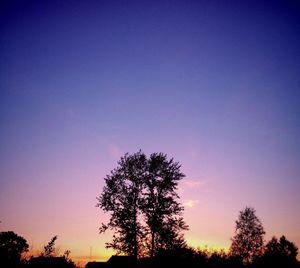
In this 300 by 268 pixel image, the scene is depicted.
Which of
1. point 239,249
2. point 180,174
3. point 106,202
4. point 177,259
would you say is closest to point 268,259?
point 177,259

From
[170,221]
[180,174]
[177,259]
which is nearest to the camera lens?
[177,259]

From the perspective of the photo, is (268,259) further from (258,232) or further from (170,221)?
(258,232)

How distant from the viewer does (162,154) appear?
3334 centimetres

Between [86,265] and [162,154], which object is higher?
[162,154]

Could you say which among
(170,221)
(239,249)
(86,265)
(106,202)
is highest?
(106,202)

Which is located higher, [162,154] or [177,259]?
[162,154]

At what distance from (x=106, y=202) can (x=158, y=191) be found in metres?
5.91

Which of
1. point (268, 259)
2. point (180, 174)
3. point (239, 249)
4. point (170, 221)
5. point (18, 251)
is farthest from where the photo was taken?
point (18, 251)

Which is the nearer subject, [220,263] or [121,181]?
[220,263]

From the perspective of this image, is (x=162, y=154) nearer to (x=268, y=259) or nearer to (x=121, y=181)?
(x=121, y=181)

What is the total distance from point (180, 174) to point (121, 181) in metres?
6.82

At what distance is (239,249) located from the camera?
159 ft

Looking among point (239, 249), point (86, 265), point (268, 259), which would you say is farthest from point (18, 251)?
point (268, 259)

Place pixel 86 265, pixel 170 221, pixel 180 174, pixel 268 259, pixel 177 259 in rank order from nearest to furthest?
pixel 177 259 < pixel 268 259 < pixel 170 221 < pixel 180 174 < pixel 86 265
